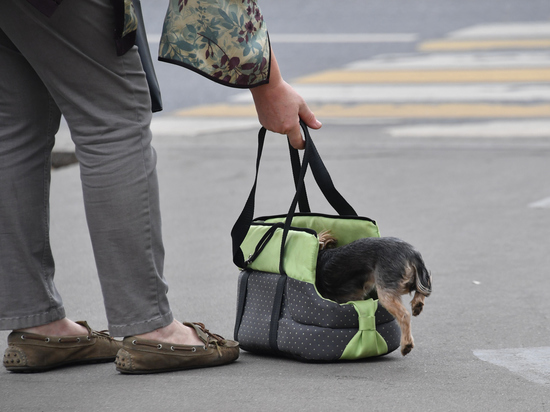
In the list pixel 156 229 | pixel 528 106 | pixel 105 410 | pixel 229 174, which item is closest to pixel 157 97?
pixel 156 229

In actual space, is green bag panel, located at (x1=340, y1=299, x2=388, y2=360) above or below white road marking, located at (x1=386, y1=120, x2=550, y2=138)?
Result: below

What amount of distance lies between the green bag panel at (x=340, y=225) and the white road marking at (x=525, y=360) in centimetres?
52

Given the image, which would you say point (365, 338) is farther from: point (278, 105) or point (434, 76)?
point (434, 76)

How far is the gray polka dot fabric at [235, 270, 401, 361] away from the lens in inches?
105

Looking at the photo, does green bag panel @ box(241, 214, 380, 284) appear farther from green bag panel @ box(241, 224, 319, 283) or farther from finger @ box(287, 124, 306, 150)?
finger @ box(287, 124, 306, 150)

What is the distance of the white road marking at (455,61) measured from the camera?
35.3 ft

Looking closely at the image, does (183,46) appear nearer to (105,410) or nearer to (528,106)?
(105,410)

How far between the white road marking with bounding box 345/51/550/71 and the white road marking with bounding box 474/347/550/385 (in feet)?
26.8

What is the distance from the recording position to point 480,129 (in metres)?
7.87

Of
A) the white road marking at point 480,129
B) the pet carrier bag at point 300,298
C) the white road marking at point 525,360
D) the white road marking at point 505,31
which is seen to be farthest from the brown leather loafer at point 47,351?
the white road marking at point 505,31

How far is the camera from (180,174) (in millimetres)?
6707

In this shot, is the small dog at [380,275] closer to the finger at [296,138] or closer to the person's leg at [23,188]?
the finger at [296,138]

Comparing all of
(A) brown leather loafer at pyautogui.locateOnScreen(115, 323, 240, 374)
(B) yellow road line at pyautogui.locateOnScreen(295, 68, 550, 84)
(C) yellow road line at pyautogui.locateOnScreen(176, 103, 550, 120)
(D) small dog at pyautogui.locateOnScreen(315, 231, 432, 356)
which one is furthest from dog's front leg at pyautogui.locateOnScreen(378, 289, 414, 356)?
(B) yellow road line at pyautogui.locateOnScreen(295, 68, 550, 84)

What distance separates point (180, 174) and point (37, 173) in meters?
4.05
